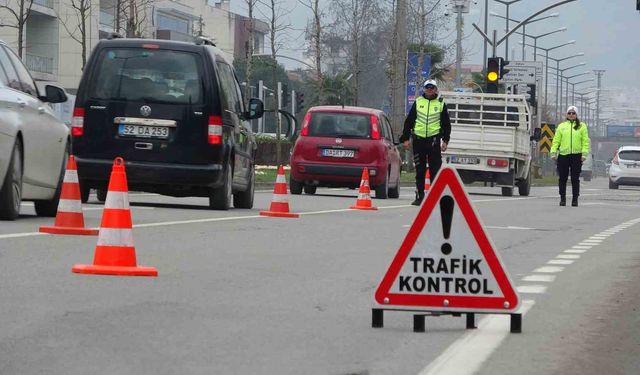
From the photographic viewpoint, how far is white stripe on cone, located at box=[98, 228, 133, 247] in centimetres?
1013

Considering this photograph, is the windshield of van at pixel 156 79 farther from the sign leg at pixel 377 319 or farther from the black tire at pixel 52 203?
the sign leg at pixel 377 319

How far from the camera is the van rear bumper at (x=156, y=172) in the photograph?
18.3 meters

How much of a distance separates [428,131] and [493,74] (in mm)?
19177

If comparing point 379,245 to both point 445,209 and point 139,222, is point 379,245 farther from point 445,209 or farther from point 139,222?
point 445,209

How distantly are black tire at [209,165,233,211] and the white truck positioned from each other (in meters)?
17.2

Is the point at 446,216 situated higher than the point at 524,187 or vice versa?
the point at 446,216

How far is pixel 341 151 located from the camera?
93.5 feet

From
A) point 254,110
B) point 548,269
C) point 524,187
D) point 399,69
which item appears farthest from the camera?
point 399,69

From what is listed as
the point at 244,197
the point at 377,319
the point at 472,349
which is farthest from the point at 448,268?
the point at 244,197

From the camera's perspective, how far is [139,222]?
15641 millimetres

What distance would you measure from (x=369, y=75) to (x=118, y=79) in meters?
119

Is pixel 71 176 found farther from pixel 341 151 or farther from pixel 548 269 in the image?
pixel 341 151

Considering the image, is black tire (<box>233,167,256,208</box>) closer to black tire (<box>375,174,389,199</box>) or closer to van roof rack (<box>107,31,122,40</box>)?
van roof rack (<box>107,31,122,40</box>)

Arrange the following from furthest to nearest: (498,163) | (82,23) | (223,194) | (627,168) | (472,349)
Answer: (627,168) < (82,23) < (498,163) < (223,194) < (472,349)
